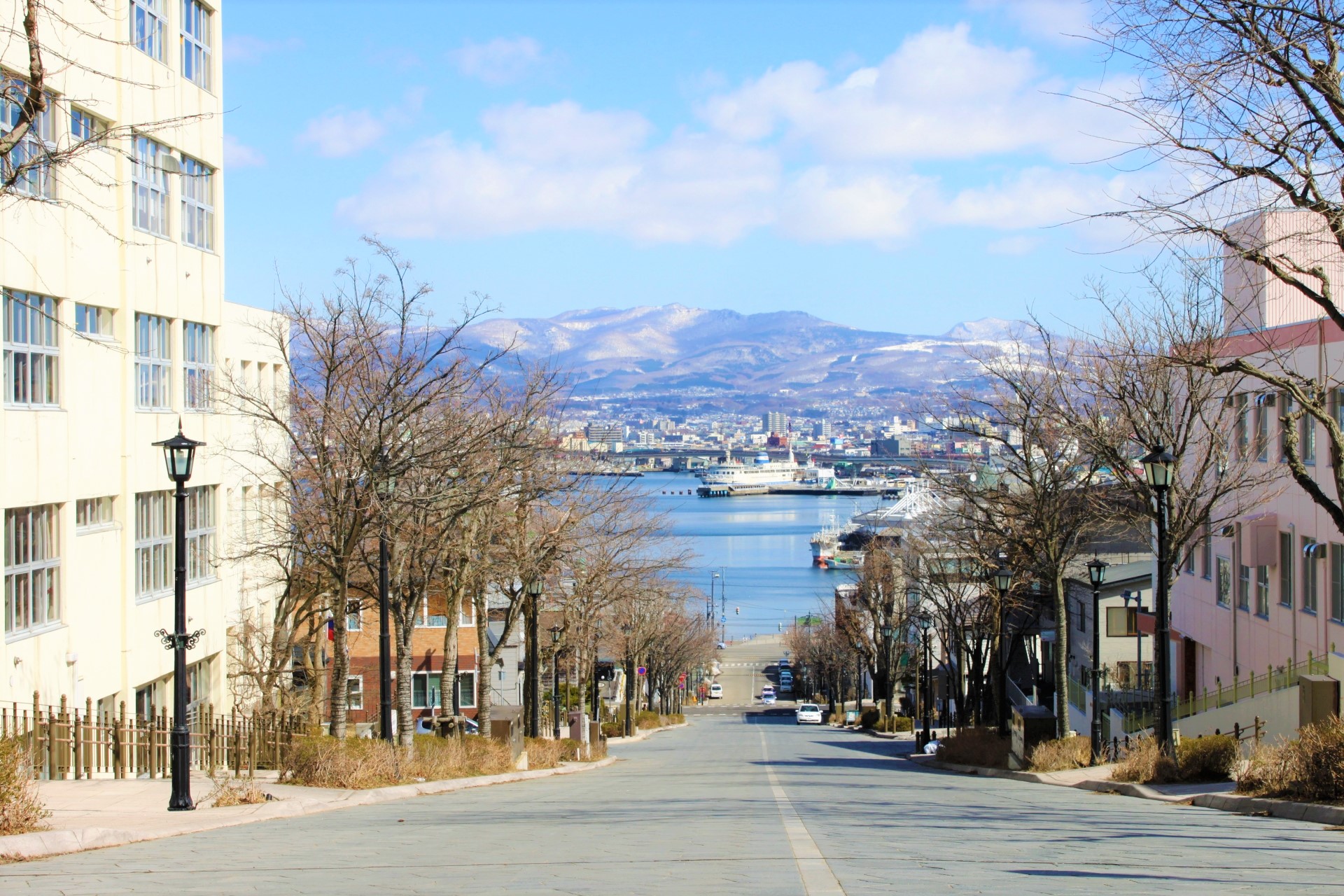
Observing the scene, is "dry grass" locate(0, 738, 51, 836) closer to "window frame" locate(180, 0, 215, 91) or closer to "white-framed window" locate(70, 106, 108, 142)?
"white-framed window" locate(70, 106, 108, 142)

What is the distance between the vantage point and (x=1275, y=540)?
31.8 metres

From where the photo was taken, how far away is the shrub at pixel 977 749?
2906cm

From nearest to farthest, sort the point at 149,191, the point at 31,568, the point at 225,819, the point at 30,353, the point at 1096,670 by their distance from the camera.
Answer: the point at 225,819 < the point at 31,568 < the point at 30,353 < the point at 1096,670 < the point at 149,191

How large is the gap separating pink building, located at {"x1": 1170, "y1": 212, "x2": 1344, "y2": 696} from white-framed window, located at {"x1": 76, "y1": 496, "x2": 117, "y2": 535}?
23.0 metres

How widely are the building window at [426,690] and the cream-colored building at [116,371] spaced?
21.6m

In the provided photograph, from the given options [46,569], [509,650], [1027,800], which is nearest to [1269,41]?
[1027,800]

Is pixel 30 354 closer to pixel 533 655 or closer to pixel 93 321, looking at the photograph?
pixel 93 321

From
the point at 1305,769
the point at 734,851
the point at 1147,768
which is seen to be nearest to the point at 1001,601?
the point at 1147,768

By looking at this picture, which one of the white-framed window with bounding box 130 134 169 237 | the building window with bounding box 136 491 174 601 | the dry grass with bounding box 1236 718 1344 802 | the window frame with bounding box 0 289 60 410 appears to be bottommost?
the dry grass with bounding box 1236 718 1344 802

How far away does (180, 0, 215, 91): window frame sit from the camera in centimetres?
2948

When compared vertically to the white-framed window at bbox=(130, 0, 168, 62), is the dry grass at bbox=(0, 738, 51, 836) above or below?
below

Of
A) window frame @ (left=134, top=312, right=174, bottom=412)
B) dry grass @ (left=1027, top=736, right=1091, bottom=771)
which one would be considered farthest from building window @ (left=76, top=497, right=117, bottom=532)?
dry grass @ (left=1027, top=736, right=1091, bottom=771)

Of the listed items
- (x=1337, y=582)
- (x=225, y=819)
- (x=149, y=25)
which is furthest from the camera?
(x=1337, y=582)

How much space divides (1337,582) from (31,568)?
27.6 meters
